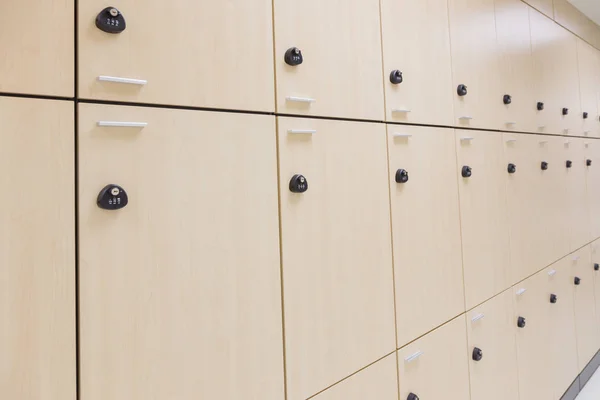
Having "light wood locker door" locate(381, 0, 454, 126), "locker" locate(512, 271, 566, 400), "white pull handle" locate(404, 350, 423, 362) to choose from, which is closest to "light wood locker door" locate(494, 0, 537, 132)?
"light wood locker door" locate(381, 0, 454, 126)

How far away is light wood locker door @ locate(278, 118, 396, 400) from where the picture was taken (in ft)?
4.07

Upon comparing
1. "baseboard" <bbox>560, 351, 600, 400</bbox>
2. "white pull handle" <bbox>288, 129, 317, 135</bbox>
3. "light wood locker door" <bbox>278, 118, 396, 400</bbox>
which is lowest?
"baseboard" <bbox>560, 351, 600, 400</bbox>

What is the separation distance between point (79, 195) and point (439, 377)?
1.63 meters

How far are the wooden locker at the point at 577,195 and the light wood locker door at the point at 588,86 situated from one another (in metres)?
0.23

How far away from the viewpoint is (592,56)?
382cm

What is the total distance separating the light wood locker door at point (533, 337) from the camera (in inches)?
93.4

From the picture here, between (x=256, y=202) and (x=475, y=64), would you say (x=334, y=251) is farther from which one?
(x=475, y=64)

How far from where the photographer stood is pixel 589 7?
11.6 feet

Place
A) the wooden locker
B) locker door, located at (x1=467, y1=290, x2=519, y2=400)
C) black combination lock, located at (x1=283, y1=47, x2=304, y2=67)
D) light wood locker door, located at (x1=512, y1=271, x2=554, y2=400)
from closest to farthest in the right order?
black combination lock, located at (x1=283, y1=47, x2=304, y2=67)
locker door, located at (x1=467, y1=290, x2=519, y2=400)
light wood locker door, located at (x1=512, y1=271, x2=554, y2=400)
the wooden locker

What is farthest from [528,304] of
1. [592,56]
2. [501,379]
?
[592,56]

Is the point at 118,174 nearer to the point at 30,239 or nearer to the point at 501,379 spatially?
the point at 30,239

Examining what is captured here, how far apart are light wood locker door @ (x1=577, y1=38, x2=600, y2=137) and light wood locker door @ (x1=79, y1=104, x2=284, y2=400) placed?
11.8 feet

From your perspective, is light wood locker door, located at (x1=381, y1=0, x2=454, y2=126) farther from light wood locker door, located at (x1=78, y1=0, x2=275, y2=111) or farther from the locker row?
light wood locker door, located at (x1=78, y1=0, x2=275, y2=111)

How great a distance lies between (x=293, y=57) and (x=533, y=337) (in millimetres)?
2393
